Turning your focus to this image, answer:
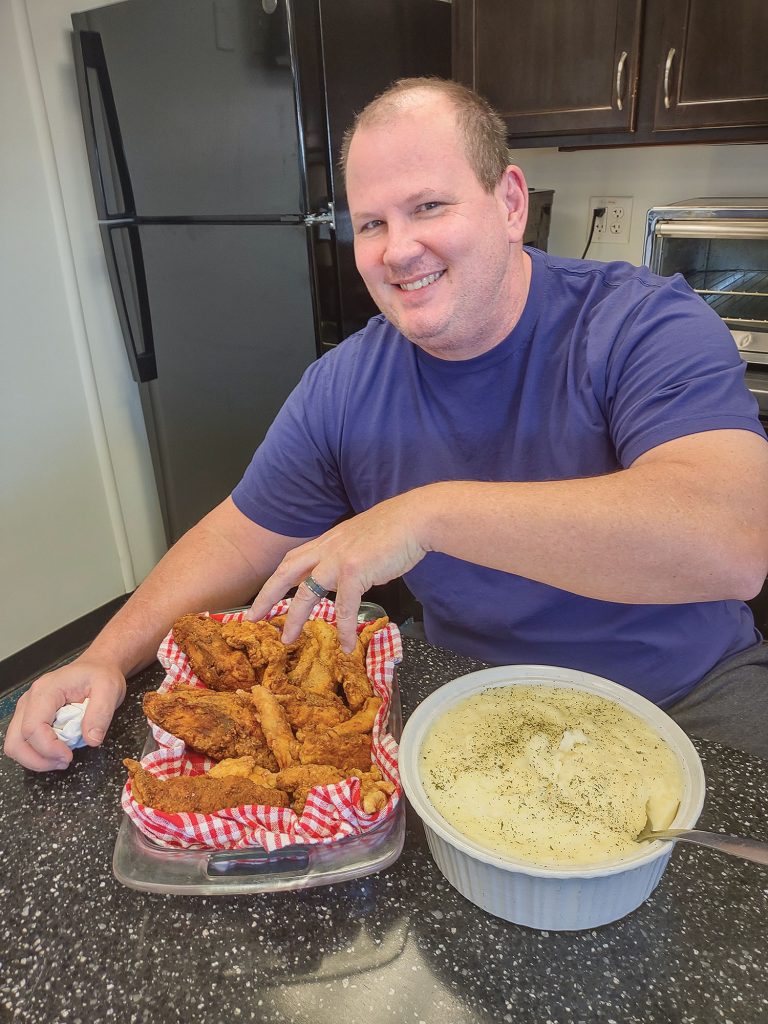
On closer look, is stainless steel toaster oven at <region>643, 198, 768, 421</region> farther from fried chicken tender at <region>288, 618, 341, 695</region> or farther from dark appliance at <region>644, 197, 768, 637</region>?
fried chicken tender at <region>288, 618, 341, 695</region>

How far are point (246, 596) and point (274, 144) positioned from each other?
4.36 ft

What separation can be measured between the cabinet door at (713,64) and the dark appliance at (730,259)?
21 centimetres

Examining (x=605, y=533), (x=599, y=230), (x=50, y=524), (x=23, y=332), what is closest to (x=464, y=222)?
(x=605, y=533)

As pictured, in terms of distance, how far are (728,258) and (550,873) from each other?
2.01m

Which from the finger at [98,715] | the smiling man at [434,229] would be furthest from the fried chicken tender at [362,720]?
the smiling man at [434,229]

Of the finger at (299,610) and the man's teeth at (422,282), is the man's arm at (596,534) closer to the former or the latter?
the finger at (299,610)

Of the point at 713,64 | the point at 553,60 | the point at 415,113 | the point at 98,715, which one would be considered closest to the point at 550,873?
the point at 98,715

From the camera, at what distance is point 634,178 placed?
236 cm

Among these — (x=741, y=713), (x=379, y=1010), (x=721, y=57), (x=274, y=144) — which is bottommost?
(x=741, y=713)

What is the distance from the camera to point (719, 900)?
0.64m

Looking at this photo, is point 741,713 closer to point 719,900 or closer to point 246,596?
point 719,900

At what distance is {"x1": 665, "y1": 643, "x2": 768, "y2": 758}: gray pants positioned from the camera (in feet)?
3.33

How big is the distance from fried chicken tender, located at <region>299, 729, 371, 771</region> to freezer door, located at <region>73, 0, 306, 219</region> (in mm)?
1617

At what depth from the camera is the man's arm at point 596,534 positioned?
75 cm
